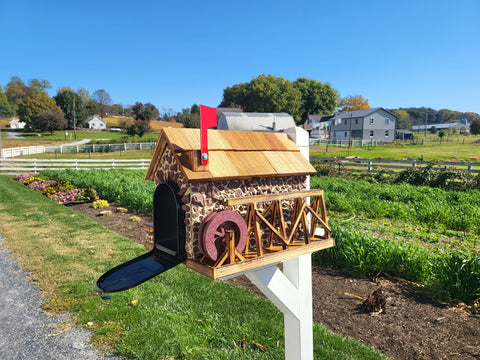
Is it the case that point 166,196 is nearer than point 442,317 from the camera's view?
Yes

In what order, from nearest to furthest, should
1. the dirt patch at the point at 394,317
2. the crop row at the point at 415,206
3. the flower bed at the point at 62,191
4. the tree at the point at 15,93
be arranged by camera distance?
the dirt patch at the point at 394,317, the crop row at the point at 415,206, the flower bed at the point at 62,191, the tree at the point at 15,93

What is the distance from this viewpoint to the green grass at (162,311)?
147 inches

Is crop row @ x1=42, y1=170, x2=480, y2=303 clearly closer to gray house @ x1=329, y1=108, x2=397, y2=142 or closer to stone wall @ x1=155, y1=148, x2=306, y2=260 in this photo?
stone wall @ x1=155, y1=148, x2=306, y2=260

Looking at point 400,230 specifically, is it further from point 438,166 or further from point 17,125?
point 17,125

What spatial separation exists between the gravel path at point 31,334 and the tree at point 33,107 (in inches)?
3045

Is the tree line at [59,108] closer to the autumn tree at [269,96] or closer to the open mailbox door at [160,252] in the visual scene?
the autumn tree at [269,96]

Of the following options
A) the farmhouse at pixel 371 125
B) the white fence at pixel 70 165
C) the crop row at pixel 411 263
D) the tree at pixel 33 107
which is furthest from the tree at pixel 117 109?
the crop row at pixel 411 263

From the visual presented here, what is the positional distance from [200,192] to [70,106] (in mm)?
84130

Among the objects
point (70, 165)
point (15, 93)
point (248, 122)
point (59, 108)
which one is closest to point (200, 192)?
point (248, 122)

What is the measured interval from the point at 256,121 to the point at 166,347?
2990 millimetres

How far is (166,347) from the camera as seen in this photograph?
3.79m

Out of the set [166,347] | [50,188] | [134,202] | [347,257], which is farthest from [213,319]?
[50,188]

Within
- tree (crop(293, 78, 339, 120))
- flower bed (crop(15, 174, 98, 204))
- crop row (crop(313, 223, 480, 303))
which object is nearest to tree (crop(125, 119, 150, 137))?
flower bed (crop(15, 174, 98, 204))

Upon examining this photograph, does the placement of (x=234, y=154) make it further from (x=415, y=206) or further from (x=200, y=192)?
(x=415, y=206)
